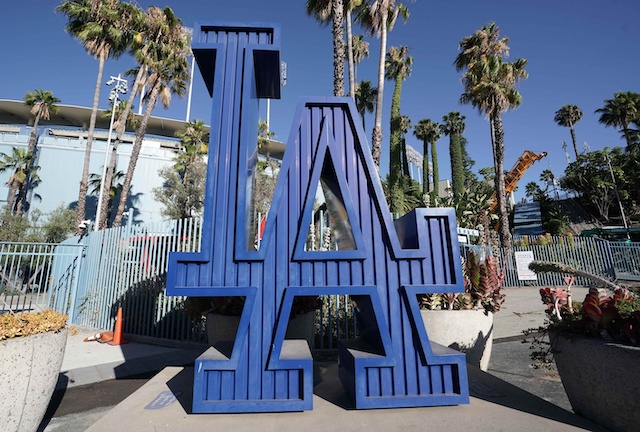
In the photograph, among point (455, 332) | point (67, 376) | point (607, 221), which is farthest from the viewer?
point (607, 221)

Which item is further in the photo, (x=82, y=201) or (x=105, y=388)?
(x=82, y=201)

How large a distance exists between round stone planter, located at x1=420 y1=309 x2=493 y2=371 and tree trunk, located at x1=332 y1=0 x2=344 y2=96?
8555 mm

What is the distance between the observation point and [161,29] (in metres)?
17.5

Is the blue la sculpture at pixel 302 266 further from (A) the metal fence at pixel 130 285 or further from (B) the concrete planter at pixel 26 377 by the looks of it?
(A) the metal fence at pixel 130 285

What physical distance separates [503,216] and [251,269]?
1843 cm

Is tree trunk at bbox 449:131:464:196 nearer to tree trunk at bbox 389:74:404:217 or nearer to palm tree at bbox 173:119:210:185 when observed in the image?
tree trunk at bbox 389:74:404:217

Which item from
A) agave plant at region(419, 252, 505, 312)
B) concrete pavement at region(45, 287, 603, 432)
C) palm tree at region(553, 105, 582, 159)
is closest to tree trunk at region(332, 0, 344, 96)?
agave plant at region(419, 252, 505, 312)

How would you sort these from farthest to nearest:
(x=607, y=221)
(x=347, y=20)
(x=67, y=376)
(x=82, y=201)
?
1. (x=607, y=221)
2. (x=82, y=201)
3. (x=347, y=20)
4. (x=67, y=376)

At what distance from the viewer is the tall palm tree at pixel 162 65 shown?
17.5 metres

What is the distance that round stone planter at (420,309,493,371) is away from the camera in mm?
4344

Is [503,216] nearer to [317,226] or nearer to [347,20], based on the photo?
[347,20]

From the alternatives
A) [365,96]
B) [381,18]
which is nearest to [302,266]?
[381,18]

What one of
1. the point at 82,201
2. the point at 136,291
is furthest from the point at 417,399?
the point at 82,201

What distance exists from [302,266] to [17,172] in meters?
33.8
